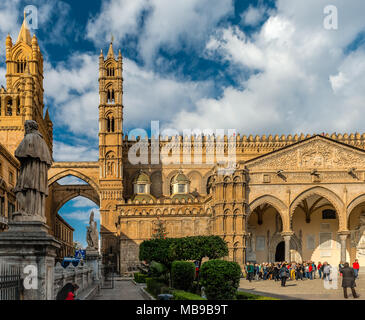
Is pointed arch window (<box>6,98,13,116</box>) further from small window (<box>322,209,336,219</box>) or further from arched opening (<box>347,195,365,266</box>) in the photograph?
arched opening (<box>347,195,365,266</box>)

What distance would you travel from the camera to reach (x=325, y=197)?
40.6m

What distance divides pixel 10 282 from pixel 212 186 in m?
35.5

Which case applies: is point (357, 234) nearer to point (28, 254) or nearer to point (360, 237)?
point (360, 237)

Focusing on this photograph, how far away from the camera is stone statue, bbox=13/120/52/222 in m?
10.1

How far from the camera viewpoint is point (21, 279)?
378 inches

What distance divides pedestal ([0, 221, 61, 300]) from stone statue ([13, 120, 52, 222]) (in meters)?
0.33

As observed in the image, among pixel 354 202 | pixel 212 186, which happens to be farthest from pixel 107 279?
pixel 354 202

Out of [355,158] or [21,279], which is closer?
[21,279]

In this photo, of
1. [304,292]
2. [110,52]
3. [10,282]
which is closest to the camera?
[10,282]

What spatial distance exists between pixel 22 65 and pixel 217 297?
4879cm

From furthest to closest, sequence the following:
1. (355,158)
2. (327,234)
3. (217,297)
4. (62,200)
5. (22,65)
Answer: (62,200) < (22,65) < (327,234) < (355,158) < (217,297)

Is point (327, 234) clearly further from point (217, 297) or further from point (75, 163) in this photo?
point (75, 163)
